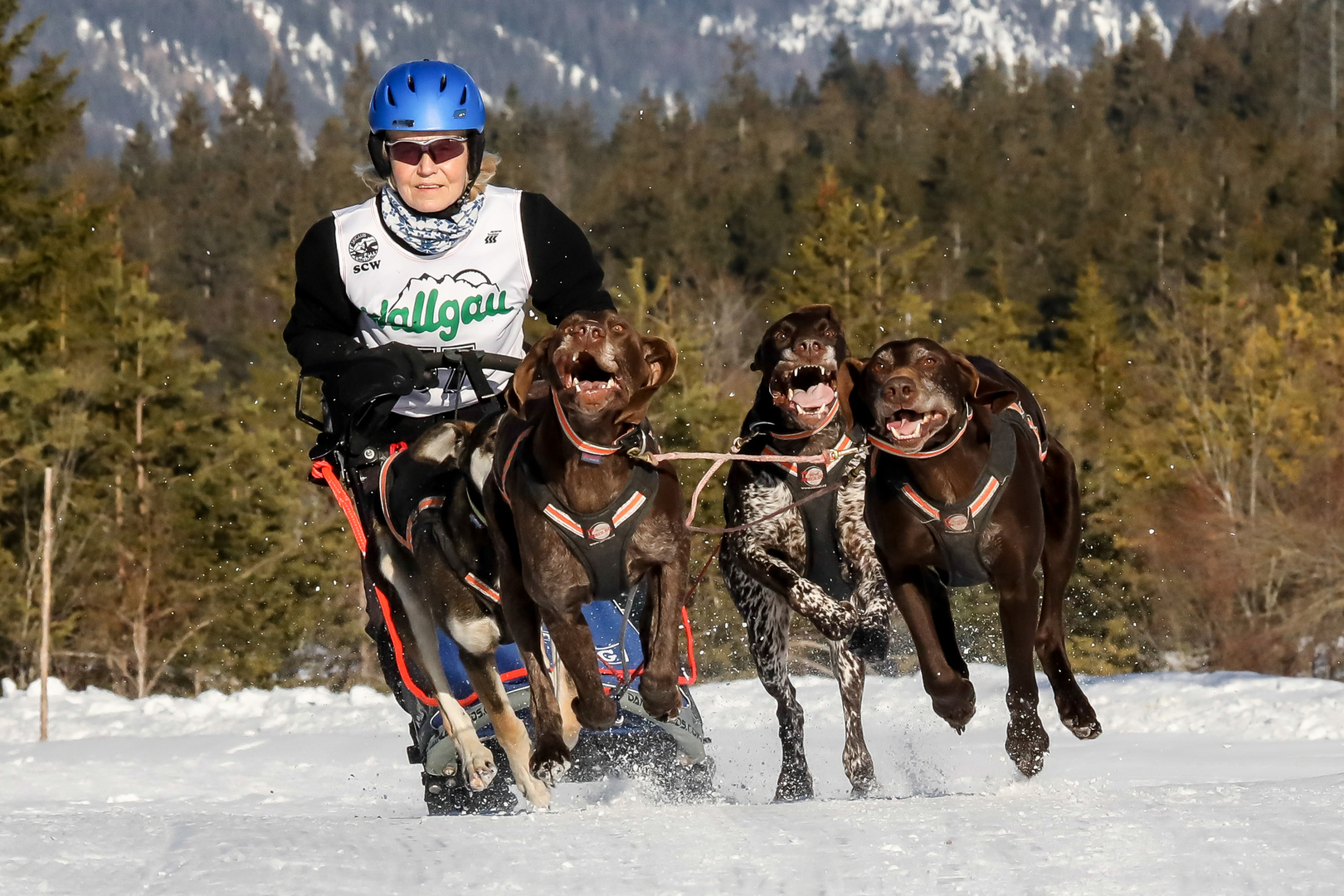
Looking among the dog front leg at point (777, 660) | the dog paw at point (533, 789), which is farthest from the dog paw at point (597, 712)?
the dog front leg at point (777, 660)

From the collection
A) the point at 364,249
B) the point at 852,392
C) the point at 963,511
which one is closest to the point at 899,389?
the point at 852,392

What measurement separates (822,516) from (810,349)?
0.58 metres

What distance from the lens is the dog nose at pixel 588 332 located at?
4.57 m

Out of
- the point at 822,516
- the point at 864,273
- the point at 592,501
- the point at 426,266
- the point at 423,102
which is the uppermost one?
the point at 864,273

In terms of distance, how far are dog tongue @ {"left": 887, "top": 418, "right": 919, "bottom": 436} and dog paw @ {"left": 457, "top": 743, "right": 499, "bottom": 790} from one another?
6.02 ft

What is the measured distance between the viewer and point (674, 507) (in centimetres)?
486

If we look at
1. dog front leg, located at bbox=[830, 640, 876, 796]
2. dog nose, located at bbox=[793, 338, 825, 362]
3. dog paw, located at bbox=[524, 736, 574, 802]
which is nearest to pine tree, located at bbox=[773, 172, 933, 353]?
dog front leg, located at bbox=[830, 640, 876, 796]

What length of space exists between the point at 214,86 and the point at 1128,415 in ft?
243

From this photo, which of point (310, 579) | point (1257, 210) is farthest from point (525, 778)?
point (1257, 210)

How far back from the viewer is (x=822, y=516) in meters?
6.01

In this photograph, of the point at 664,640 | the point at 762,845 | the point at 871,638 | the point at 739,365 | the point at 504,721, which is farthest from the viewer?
the point at 739,365

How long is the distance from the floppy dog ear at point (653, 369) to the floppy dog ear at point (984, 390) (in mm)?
891

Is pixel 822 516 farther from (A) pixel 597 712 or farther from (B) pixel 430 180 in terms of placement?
(B) pixel 430 180

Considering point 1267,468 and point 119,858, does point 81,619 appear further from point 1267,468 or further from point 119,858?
point 119,858
